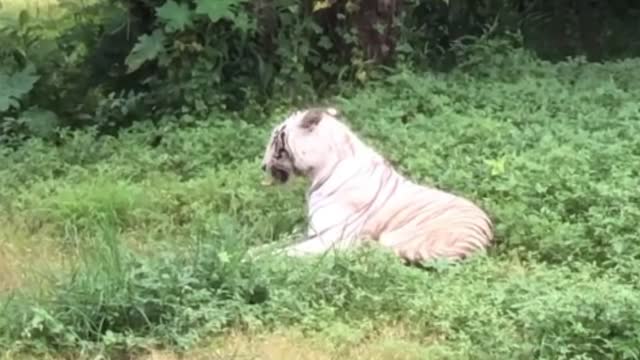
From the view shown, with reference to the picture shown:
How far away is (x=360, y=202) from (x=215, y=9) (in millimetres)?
2641

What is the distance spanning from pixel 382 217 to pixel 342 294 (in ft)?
3.35

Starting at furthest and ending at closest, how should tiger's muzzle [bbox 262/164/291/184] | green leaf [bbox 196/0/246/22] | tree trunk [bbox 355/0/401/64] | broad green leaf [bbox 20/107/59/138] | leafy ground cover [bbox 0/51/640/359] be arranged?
tree trunk [bbox 355/0/401/64]
broad green leaf [bbox 20/107/59/138]
green leaf [bbox 196/0/246/22]
tiger's muzzle [bbox 262/164/291/184]
leafy ground cover [bbox 0/51/640/359]

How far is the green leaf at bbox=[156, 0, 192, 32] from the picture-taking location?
9.38 meters

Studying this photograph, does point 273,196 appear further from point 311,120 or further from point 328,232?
point 328,232

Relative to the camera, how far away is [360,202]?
7.13 metres

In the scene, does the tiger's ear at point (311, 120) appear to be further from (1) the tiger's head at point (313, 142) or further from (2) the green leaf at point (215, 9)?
(2) the green leaf at point (215, 9)

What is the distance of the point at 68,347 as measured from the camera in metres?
5.69

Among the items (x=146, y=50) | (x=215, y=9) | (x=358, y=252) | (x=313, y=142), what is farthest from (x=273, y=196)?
(x=146, y=50)

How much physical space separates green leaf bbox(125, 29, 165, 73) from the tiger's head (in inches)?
97.6

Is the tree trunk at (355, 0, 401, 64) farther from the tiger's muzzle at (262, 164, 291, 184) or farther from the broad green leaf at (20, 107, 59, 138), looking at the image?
the tiger's muzzle at (262, 164, 291, 184)

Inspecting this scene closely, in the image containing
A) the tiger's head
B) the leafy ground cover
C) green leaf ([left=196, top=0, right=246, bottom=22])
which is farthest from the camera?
green leaf ([left=196, top=0, right=246, bottom=22])

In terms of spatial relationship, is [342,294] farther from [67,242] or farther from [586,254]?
[67,242]

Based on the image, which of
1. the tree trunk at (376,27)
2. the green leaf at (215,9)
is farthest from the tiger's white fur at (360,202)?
the tree trunk at (376,27)

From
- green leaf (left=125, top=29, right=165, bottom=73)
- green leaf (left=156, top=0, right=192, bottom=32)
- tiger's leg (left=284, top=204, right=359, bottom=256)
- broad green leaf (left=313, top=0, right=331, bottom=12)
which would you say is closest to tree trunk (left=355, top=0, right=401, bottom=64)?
broad green leaf (left=313, top=0, right=331, bottom=12)
